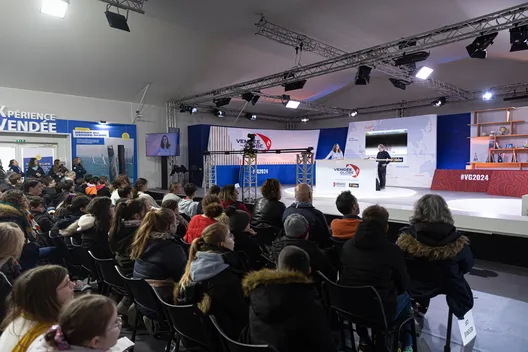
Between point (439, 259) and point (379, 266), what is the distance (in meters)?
0.57

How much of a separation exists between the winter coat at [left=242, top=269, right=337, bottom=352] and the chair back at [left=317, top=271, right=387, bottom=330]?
0.56 metres

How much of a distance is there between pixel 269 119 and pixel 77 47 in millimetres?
8892

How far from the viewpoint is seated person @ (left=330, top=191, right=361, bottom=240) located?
2.82 meters

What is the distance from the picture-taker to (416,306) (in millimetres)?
3107

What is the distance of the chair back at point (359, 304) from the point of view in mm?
1969

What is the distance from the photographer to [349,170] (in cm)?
838

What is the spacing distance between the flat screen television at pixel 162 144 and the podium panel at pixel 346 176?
15.6 ft

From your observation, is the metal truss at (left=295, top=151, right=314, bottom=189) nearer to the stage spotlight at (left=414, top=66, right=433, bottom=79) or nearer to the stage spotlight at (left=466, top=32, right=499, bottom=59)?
the stage spotlight at (left=466, top=32, right=499, bottom=59)

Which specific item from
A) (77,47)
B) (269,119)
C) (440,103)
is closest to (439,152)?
(440,103)

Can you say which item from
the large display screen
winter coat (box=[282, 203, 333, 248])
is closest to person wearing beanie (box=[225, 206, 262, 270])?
winter coat (box=[282, 203, 333, 248])

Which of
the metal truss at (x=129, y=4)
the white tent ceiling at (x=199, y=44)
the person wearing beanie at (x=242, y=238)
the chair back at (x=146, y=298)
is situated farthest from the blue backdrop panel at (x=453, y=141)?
the chair back at (x=146, y=298)

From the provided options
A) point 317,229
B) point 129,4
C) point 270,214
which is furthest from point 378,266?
point 129,4

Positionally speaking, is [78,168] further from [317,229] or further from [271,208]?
[317,229]

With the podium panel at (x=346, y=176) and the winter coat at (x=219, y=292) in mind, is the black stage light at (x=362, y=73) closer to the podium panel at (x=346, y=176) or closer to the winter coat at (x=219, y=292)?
the podium panel at (x=346, y=176)
